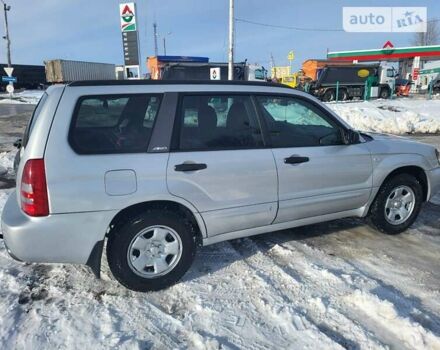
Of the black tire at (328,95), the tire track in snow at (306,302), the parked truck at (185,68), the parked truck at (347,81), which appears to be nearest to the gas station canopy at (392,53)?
the parked truck at (347,81)

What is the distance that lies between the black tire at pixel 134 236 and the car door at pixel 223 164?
21 centimetres

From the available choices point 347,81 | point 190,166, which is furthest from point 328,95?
point 190,166

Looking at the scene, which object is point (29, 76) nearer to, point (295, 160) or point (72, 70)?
point (72, 70)

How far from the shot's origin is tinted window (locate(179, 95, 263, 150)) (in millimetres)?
3537

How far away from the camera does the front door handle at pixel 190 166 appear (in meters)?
3.39

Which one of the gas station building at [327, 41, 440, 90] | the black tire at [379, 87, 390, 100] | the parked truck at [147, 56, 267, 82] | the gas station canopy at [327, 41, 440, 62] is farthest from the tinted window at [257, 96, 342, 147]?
the gas station canopy at [327, 41, 440, 62]

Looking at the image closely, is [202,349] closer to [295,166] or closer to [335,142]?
[295,166]

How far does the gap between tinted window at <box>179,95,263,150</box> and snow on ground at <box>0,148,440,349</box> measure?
48.5 inches

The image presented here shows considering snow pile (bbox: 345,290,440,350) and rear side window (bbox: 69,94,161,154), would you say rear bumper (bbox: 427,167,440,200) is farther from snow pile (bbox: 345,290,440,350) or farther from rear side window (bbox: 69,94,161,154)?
rear side window (bbox: 69,94,161,154)

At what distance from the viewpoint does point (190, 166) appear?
11.2 feet

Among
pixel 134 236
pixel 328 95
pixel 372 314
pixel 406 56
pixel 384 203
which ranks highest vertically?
pixel 406 56

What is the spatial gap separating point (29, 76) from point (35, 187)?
55088 mm

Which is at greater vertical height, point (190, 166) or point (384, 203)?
point (190, 166)

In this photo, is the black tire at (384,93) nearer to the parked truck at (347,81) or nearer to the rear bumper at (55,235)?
the parked truck at (347,81)
